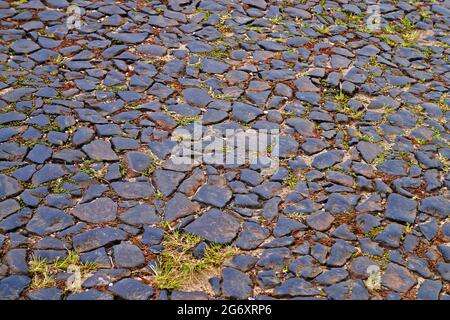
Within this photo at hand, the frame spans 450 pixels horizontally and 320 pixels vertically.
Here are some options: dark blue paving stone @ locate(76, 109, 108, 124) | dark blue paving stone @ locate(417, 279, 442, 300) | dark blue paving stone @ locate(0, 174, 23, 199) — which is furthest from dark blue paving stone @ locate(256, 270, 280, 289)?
dark blue paving stone @ locate(76, 109, 108, 124)

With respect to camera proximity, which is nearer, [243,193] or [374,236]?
[374,236]

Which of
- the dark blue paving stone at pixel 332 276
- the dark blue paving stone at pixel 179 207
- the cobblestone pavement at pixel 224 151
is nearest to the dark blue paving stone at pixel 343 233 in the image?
the cobblestone pavement at pixel 224 151

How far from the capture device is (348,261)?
3.92 metres

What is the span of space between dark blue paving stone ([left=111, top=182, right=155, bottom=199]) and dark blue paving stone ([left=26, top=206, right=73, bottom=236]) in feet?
1.34

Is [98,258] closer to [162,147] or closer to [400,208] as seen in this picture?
[162,147]

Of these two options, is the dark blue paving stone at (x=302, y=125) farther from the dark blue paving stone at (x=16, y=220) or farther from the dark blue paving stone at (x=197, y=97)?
the dark blue paving stone at (x=16, y=220)

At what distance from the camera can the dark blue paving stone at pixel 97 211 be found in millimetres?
4113

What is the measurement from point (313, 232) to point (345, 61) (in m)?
2.28

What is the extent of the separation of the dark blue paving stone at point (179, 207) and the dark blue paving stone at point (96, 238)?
35cm

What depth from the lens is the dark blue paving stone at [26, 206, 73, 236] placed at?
4004 millimetres

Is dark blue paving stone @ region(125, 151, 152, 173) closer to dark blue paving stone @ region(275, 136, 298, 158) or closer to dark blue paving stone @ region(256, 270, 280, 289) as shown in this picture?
dark blue paving stone @ region(275, 136, 298, 158)
